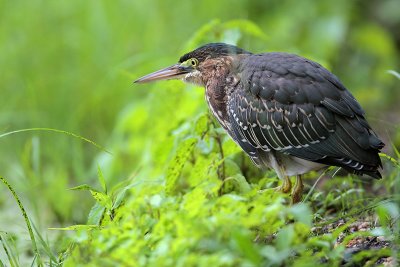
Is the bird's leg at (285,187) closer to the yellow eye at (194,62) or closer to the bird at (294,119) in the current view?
the bird at (294,119)

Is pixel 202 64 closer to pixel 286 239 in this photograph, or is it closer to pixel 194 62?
pixel 194 62

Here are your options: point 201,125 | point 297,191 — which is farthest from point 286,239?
point 201,125

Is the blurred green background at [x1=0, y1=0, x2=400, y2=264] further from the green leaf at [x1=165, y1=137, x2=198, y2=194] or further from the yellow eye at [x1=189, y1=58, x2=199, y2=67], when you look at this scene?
the green leaf at [x1=165, y1=137, x2=198, y2=194]

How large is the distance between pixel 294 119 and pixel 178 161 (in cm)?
82

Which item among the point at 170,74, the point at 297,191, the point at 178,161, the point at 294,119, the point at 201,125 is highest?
the point at 170,74

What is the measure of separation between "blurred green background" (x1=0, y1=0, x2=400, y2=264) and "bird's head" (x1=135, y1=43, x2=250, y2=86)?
29.6 inches

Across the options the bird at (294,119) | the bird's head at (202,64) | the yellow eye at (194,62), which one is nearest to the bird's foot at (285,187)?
the bird at (294,119)

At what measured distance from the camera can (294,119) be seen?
4965mm

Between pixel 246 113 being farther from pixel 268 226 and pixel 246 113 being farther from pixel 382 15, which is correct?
pixel 382 15

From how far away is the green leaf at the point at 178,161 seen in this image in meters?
5.24

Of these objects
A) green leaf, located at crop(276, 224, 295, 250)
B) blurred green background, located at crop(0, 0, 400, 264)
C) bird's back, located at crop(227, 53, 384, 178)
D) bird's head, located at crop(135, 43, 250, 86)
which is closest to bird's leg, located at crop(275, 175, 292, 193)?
bird's back, located at crop(227, 53, 384, 178)

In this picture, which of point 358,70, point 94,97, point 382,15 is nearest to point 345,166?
point 94,97

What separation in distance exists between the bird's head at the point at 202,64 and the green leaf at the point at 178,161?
646 mm

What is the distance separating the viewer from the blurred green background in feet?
24.1
